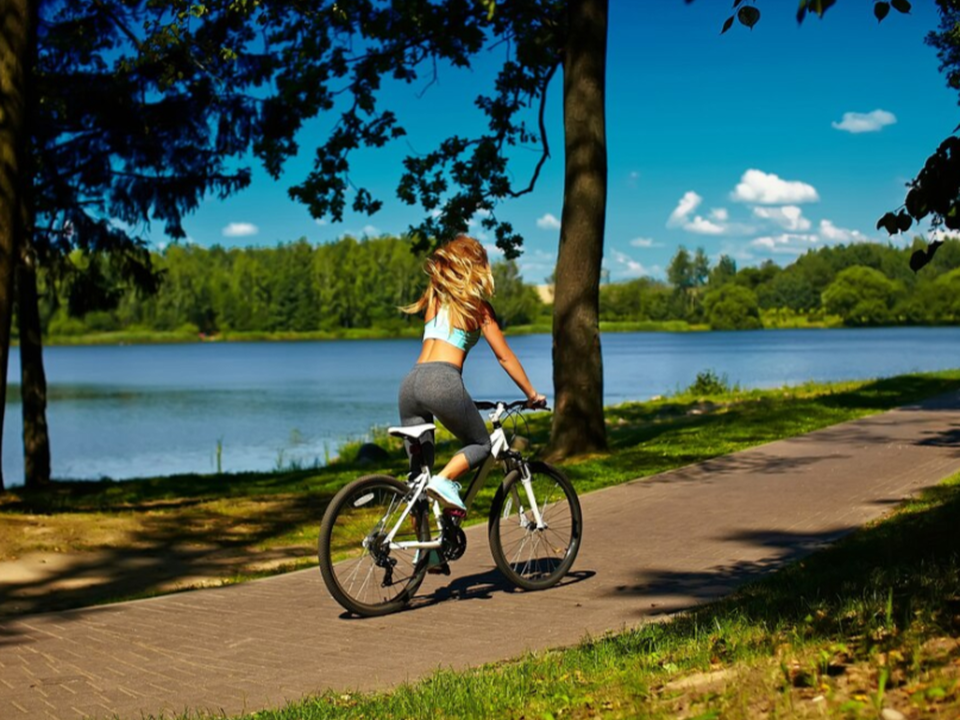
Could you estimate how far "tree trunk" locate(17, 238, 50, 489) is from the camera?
58.4ft

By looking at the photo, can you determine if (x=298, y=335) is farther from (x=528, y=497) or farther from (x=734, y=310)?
(x=528, y=497)

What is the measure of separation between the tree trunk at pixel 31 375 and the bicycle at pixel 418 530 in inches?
493

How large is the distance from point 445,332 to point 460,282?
30cm

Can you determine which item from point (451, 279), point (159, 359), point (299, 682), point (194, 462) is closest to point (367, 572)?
point (299, 682)

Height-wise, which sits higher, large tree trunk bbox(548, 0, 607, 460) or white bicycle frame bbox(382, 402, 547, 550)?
large tree trunk bbox(548, 0, 607, 460)

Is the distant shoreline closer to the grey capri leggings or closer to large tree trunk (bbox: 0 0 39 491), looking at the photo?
large tree trunk (bbox: 0 0 39 491)

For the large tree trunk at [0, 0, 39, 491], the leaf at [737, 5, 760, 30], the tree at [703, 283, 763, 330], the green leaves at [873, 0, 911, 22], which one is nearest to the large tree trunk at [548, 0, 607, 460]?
the large tree trunk at [0, 0, 39, 491]

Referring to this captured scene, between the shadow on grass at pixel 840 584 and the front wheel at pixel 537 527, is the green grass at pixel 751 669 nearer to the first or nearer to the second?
the shadow on grass at pixel 840 584

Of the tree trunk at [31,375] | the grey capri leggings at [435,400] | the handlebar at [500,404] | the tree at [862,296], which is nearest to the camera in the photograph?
the grey capri leggings at [435,400]

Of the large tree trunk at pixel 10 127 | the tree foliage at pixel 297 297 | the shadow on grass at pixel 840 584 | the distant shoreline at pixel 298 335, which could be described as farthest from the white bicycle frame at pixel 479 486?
the distant shoreline at pixel 298 335

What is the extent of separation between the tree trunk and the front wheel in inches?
493

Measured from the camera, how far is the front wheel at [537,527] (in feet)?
23.3

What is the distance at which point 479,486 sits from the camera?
6992 millimetres

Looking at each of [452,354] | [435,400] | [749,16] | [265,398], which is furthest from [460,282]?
[265,398]
